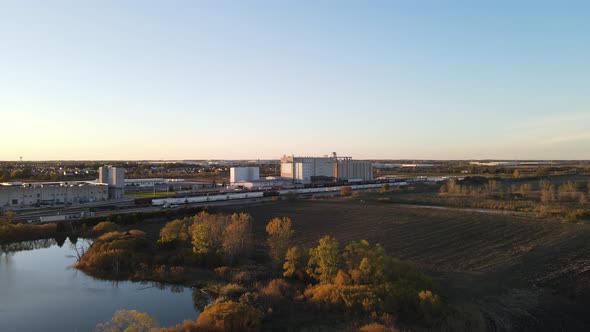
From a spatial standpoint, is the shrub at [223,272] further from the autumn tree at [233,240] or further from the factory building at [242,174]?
the factory building at [242,174]

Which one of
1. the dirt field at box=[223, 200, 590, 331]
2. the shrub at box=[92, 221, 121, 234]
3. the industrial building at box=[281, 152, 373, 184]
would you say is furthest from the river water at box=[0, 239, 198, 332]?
the industrial building at box=[281, 152, 373, 184]

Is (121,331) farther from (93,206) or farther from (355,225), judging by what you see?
(93,206)

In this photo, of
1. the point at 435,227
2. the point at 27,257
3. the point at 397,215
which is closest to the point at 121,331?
the point at 27,257

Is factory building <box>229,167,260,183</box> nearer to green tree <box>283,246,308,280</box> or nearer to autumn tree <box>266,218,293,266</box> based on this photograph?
autumn tree <box>266,218,293,266</box>

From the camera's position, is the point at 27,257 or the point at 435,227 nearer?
the point at 27,257

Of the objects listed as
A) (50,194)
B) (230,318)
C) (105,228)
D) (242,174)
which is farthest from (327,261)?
(242,174)

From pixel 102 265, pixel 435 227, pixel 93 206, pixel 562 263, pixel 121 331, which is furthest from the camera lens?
pixel 93 206

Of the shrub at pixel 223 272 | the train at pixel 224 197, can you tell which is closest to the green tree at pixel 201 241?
the shrub at pixel 223 272
